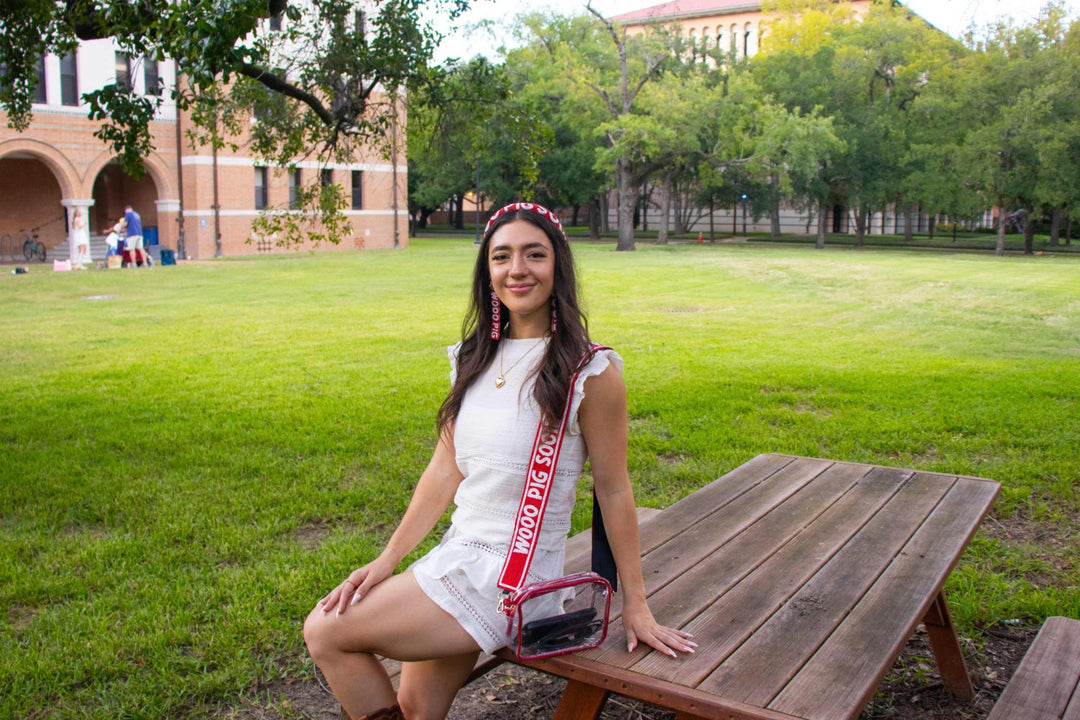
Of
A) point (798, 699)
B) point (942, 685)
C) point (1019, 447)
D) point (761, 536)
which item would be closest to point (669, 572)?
point (761, 536)

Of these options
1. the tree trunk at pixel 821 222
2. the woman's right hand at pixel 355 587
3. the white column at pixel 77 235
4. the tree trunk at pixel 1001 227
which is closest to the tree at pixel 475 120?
the woman's right hand at pixel 355 587

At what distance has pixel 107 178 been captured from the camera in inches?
1505

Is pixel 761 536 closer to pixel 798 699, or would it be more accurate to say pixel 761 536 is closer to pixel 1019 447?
pixel 798 699

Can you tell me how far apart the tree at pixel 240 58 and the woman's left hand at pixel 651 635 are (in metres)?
3.69

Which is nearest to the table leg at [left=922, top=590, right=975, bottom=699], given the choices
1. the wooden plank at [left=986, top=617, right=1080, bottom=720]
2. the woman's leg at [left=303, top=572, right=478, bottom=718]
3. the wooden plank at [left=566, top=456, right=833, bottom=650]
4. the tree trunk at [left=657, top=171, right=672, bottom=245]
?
the wooden plank at [left=986, top=617, right=1080, bottom=720]

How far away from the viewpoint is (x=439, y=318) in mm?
14719

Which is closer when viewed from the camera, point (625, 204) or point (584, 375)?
point (584, 375)

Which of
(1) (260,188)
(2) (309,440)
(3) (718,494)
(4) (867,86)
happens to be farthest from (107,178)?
(3) (718,494)

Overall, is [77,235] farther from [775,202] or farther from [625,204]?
[775,202]

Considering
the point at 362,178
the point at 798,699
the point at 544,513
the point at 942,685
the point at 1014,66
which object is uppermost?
the point at 1014,66

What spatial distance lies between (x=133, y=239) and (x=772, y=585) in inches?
1120

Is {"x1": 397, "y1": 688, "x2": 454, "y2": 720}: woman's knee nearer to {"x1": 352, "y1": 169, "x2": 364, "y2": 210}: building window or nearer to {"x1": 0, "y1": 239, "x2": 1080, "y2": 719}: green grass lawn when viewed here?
{"x1": 0, "y1": 239, "x2": 1080, "y2": 719}: green grass lawn

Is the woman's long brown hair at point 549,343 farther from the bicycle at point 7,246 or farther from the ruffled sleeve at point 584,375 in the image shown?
the bicycle at point 7,246

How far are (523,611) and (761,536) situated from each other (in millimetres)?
1123
